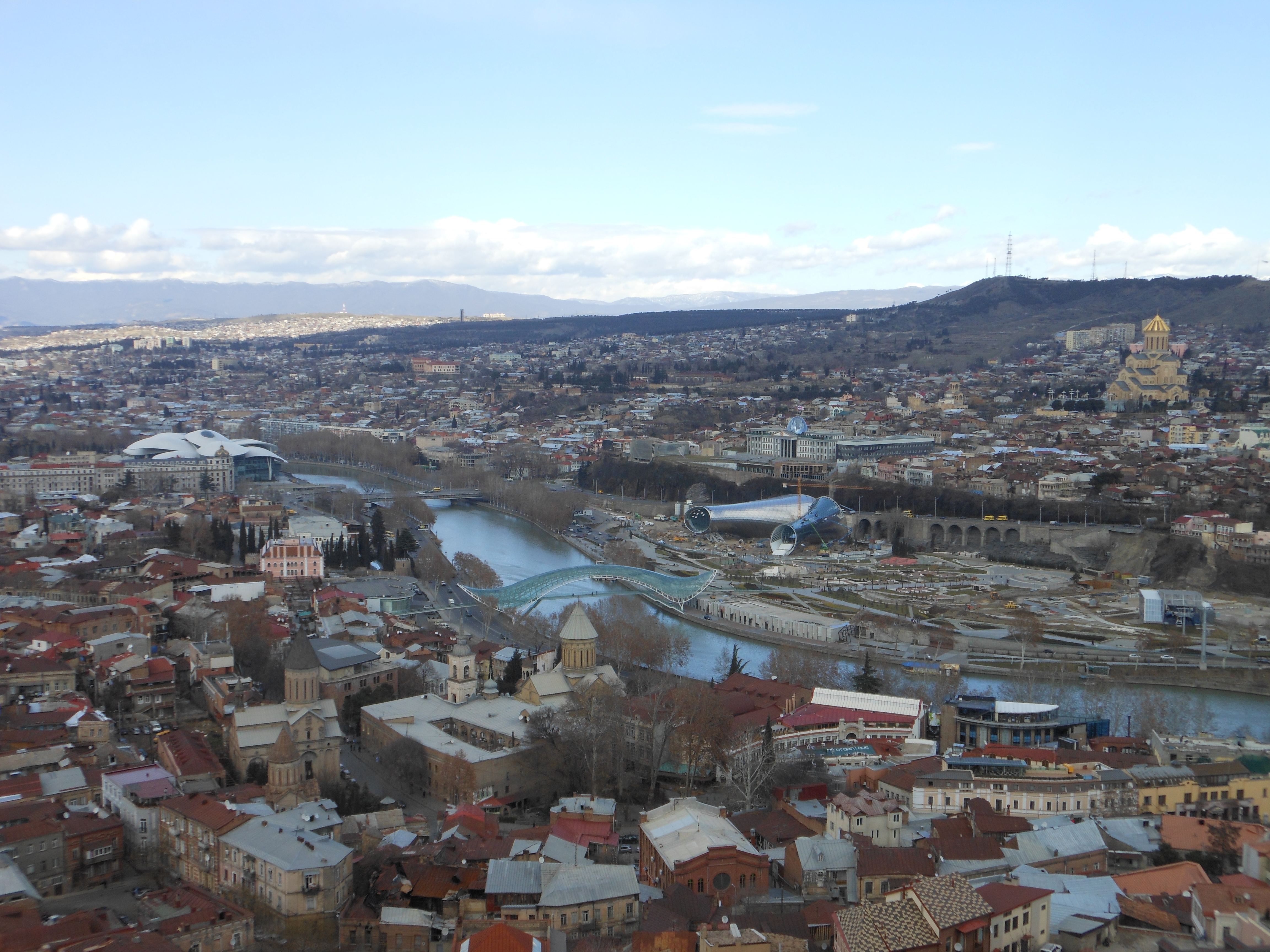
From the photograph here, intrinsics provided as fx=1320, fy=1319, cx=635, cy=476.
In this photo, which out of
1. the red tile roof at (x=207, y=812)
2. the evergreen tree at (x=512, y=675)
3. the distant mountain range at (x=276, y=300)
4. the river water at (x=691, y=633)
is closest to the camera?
the red tile roof at (x=207, y=812)

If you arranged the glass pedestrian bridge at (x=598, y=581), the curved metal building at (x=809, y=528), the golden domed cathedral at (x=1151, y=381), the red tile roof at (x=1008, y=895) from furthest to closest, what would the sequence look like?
the golden domed cathedral at (x=1151, y=381), the curved metal building at (x=809, y=528), the glass pedestrian bridge at (x=598, y=581), the red tile roof at (x=1008, y=895)

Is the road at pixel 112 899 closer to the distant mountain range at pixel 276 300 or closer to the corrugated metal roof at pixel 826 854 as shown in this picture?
the corrugated metal roof at pixel 826 854

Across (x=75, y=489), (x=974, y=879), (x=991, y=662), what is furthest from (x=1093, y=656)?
(x=75, y=489)

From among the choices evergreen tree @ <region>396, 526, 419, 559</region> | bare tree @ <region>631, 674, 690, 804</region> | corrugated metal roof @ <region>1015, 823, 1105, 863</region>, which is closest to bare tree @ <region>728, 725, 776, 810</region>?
bare tree @ <region>631, 674, 690, 804</region>

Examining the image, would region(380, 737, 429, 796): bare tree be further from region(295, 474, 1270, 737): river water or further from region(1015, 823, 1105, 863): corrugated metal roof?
region(295, 474, 1270, 737): river water

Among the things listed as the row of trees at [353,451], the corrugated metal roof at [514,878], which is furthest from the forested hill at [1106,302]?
the corrugated metal roof at [514,878]
